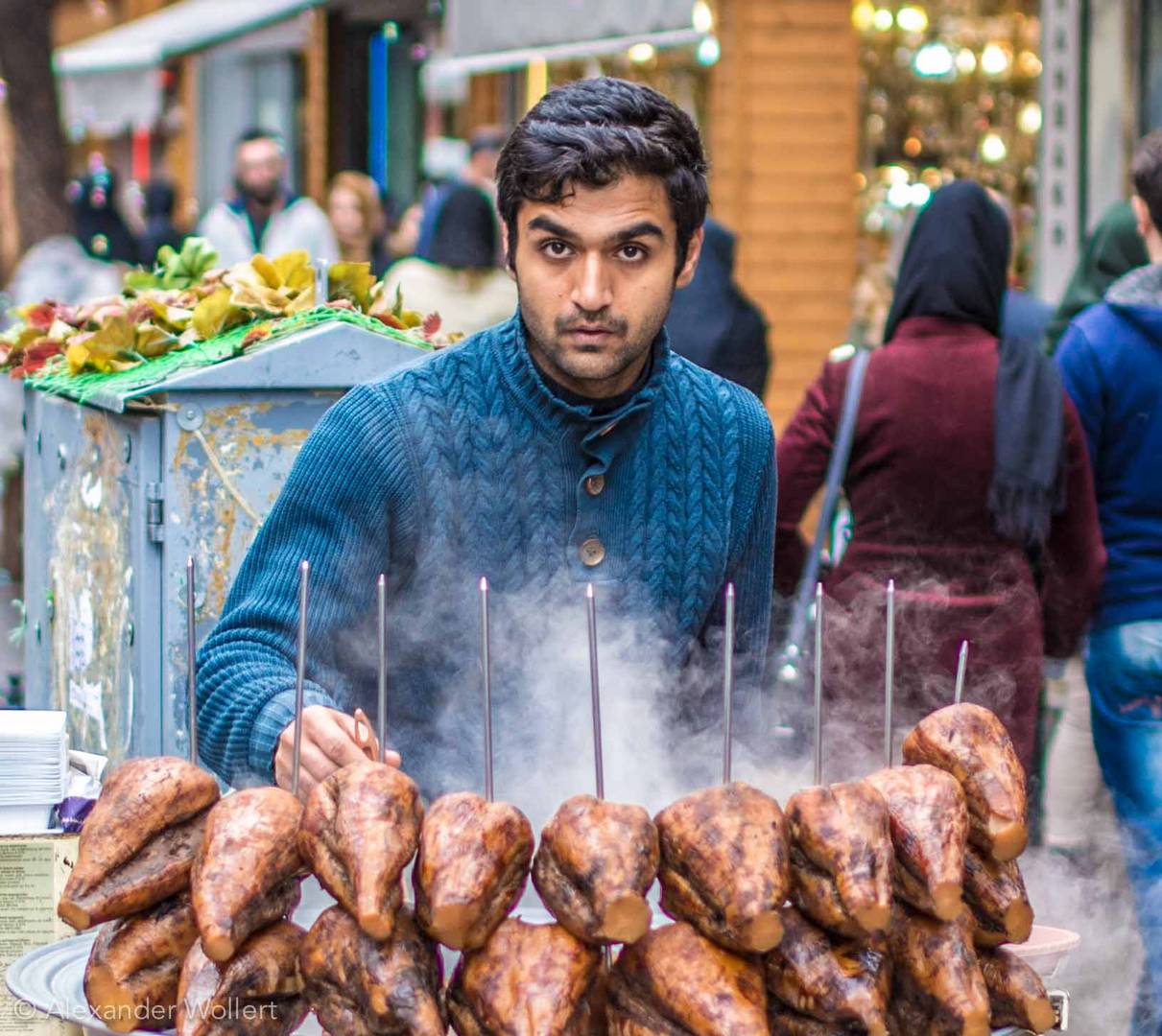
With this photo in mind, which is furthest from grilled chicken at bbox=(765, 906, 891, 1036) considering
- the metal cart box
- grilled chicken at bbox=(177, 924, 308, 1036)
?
the metal cart box

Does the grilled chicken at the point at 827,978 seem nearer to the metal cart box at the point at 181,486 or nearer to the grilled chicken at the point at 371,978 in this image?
the grilled chicken at the point at 371,978

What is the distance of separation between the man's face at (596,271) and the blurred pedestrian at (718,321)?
10.1ft

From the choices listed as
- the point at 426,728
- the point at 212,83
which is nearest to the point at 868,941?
the point at 426,728

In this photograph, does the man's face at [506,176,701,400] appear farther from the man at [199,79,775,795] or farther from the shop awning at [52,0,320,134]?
the shop awning at [52,0,320,134]

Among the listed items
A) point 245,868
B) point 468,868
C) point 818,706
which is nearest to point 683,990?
point 468,868

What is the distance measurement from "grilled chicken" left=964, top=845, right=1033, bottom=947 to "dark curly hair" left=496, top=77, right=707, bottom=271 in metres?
1.03

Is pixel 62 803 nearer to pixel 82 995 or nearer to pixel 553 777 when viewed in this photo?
pixel 82 995

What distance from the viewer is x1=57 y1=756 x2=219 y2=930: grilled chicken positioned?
1.98m

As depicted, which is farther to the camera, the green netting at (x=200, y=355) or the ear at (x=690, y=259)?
the green netting at (x=200, y=355)

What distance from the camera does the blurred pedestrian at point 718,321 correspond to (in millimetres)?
5750

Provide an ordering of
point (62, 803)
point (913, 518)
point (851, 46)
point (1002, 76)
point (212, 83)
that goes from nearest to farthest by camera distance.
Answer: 1. point (62, 803)
2. point (913, 518)
3. point (851, 46)
4. point (1002, 76)
5. point (212, 83)

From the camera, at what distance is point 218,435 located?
11.7 ft

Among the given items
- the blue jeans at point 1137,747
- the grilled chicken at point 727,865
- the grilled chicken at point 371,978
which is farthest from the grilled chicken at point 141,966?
the blue jeans at point 1137,747

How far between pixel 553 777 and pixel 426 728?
0.22 meters
